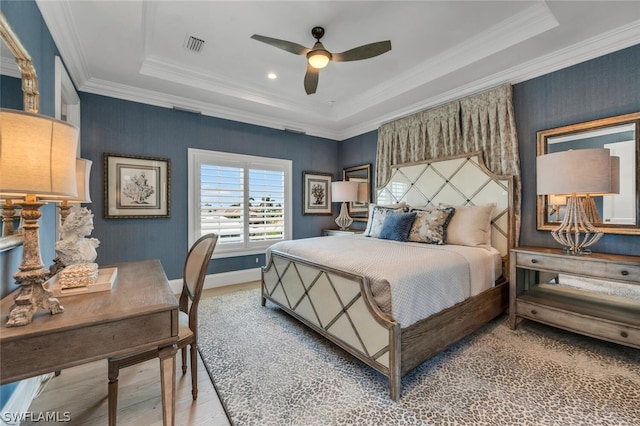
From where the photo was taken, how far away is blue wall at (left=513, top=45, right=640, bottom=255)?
8.11ft

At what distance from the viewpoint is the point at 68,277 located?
1.37 m

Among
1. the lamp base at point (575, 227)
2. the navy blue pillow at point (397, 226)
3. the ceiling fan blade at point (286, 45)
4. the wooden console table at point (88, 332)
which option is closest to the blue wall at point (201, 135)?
the lamp base at point (575, 227)

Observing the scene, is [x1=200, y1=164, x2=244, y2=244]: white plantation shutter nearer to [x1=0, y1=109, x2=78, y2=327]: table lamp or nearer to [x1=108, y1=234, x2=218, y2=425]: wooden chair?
[x1=108, y1=234, x2=218, y2=425]: wooden chair

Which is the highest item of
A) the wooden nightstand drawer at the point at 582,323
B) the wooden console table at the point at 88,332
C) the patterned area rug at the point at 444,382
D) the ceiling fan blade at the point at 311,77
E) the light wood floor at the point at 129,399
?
the ceiling fan blade at the point at 311,77

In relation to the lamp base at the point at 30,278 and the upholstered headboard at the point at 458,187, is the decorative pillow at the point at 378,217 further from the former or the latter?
the lamp base at the point at 30,278

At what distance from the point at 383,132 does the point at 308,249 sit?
286 cm

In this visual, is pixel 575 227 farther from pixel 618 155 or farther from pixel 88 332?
pixel 88 332

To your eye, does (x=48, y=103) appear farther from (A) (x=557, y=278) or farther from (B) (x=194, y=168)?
(A) (x=557, y=278)

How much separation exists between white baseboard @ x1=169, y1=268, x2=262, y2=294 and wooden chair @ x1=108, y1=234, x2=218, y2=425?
207cm

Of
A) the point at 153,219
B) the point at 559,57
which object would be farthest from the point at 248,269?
the point at 559,57

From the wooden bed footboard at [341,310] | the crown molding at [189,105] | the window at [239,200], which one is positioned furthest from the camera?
the window at [239,200]

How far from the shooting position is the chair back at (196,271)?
172 centimetres

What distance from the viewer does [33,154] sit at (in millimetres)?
969

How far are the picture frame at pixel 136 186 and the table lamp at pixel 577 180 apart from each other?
4.49m
